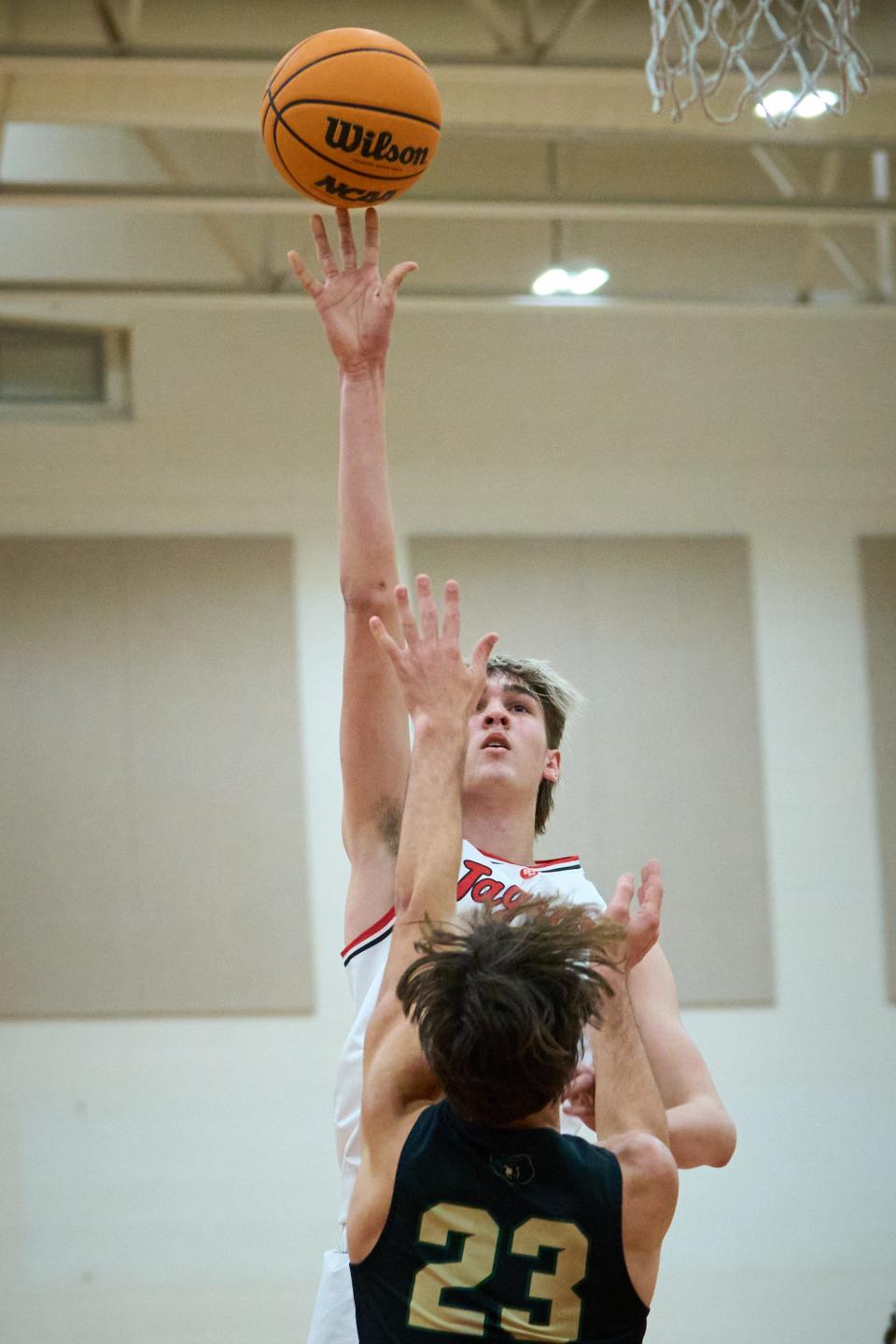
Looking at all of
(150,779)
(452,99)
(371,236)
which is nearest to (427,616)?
(371,236)

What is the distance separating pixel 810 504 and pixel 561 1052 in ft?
20.6

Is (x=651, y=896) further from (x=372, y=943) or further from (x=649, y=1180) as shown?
(x=372, y=943)

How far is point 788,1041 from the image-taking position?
696 centimetres

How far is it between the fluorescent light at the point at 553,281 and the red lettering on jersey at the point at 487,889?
4304 mm

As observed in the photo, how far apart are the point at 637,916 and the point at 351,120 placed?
→ 1567 mm

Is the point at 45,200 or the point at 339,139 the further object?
the point at 45,200

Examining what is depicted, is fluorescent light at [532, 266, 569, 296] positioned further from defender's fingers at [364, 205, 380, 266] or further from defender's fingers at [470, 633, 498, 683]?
defender's fingers at [470, 633, 498, 683]

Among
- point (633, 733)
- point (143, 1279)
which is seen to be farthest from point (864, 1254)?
point (143, 1279)

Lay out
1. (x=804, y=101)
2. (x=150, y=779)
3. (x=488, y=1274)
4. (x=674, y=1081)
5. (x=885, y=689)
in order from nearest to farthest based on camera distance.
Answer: (x=488, y=1274), (x=674, y=1081), (x=804, y=101), (x=150, y=779), (x=885, y=689)

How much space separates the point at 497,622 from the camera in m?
7.16

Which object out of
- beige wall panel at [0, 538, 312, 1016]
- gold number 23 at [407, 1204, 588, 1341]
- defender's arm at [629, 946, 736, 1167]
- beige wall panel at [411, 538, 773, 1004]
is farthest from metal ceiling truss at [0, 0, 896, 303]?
gold number 23 at [407, 1204, 588, 1341]

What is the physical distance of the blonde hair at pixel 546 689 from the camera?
274 cm

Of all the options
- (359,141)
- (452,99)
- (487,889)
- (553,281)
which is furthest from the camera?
(553,281)

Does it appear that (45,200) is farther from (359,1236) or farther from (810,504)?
(359,1236)
